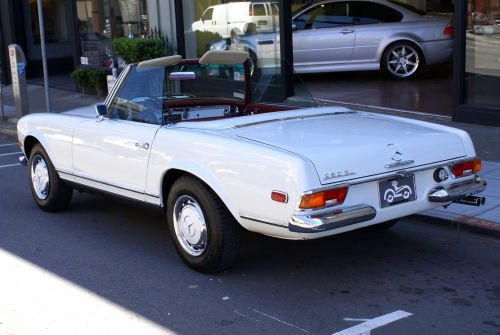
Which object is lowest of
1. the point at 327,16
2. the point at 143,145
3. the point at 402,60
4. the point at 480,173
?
the point at 480,173

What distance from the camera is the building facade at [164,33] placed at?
9773mm

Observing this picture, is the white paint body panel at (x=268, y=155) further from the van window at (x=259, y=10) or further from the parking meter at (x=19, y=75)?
the van window at (x=259, y=10)

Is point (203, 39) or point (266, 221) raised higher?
point (203, 39)

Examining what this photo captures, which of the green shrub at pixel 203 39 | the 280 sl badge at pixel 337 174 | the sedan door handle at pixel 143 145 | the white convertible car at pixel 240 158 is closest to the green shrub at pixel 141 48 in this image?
the green shrub at pixel 203 39

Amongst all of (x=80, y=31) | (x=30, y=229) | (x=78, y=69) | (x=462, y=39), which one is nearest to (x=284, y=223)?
(x=30, y=229)

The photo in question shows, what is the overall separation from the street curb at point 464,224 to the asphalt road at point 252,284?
2.6 inches

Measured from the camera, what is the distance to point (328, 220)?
4.30 meters

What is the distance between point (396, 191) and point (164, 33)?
441 inches

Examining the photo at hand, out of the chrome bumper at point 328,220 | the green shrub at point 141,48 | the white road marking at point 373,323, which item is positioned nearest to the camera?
the white road marking at point 373,323

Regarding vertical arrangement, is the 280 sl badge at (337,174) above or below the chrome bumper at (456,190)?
above

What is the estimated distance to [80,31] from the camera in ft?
56.2

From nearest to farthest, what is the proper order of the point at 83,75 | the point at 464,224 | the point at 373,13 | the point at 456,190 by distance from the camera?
the point at 456,190
the point at 464,224
the point at 373,13
the point at 83,75

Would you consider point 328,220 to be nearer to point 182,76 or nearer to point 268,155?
point 268,155

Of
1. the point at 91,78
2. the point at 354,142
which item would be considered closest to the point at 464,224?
the point at 354,142
